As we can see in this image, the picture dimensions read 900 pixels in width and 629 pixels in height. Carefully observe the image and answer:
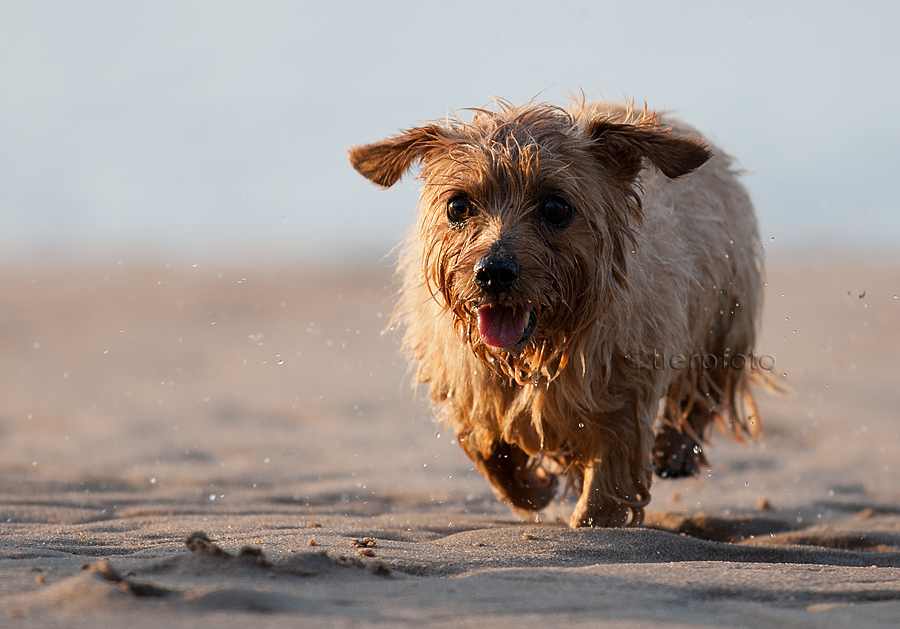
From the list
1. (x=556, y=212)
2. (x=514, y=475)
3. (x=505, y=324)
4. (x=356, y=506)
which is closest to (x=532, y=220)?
(x=556, y=212)

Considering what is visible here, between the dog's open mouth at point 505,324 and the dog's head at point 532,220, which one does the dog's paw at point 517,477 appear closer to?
the dog's head at point 532,220

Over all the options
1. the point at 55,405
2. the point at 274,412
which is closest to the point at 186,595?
the point at 274,412

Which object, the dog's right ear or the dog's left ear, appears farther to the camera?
the dog's right ear

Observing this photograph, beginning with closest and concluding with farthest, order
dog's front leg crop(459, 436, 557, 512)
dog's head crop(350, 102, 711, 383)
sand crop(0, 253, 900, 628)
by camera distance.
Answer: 1. sand crop(0, 253, 900, 628)
2. dog's head crop(350, 102, 711, 383)
3. dog's front leg crop(459, 436, 557, 512)

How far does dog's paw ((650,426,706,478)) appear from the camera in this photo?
19.9 ft

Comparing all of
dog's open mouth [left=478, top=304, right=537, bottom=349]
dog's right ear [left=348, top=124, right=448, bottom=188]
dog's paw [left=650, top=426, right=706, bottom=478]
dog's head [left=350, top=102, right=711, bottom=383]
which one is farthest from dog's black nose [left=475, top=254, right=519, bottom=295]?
dog's paw [left=650, top=426, right=706, bottom=478]

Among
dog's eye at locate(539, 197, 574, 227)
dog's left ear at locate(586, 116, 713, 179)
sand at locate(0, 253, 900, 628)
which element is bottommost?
sand at locate(0, 253, 900, 628)

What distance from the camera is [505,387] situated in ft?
15.4

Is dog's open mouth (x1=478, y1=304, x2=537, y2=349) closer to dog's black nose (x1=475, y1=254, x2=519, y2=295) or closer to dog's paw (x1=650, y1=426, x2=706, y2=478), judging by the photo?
dog's black nose (x1=475, y1=254, x2=519, y2=295)

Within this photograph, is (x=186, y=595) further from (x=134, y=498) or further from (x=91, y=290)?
(x=91, y=290)

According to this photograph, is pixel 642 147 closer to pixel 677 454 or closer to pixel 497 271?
pixel 497 271

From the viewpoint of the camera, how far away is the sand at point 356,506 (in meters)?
3.04

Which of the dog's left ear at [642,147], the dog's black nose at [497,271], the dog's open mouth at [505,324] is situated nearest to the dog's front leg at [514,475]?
the dog's open mouth at [505,324]

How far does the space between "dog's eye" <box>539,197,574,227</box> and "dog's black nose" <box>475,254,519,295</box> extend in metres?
0.32
